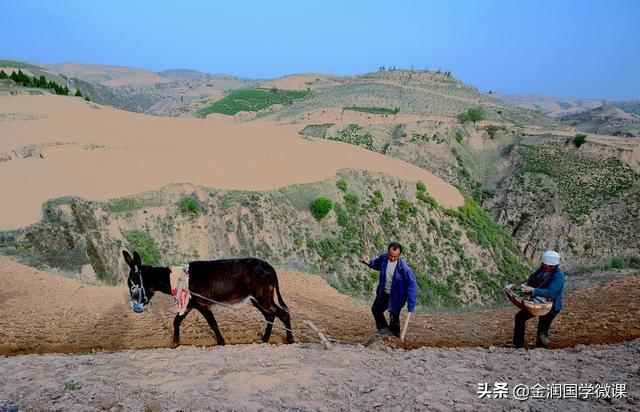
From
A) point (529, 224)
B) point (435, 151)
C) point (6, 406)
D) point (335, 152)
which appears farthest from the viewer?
point (435, 151)

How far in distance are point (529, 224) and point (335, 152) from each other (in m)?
24.8

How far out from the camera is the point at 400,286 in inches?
299

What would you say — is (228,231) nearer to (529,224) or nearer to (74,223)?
(74,223)

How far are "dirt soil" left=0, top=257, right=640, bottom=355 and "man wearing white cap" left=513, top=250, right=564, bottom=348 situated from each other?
2.62 feet

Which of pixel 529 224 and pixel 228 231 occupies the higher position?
pixel 228 231

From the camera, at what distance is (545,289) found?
709 cm

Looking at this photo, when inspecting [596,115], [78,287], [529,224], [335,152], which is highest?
[596,115]

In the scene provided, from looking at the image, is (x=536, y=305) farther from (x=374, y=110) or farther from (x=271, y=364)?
(x=374, y=110)

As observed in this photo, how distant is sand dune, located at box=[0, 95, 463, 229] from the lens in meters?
16.5

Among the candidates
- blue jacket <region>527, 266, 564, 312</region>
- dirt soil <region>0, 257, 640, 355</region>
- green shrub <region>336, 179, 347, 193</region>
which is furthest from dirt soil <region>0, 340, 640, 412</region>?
green shrub <region>336, 179, 347, 193</region>

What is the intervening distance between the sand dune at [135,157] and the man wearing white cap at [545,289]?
586 inches

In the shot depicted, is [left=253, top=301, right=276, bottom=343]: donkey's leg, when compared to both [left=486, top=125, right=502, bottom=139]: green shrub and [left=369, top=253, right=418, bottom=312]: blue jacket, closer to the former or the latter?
[left=369, top=253, right=418, bottom=312]: blue jacket

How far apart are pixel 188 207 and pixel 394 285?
12.3m

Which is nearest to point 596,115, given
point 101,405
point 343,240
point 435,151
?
point 435,151
